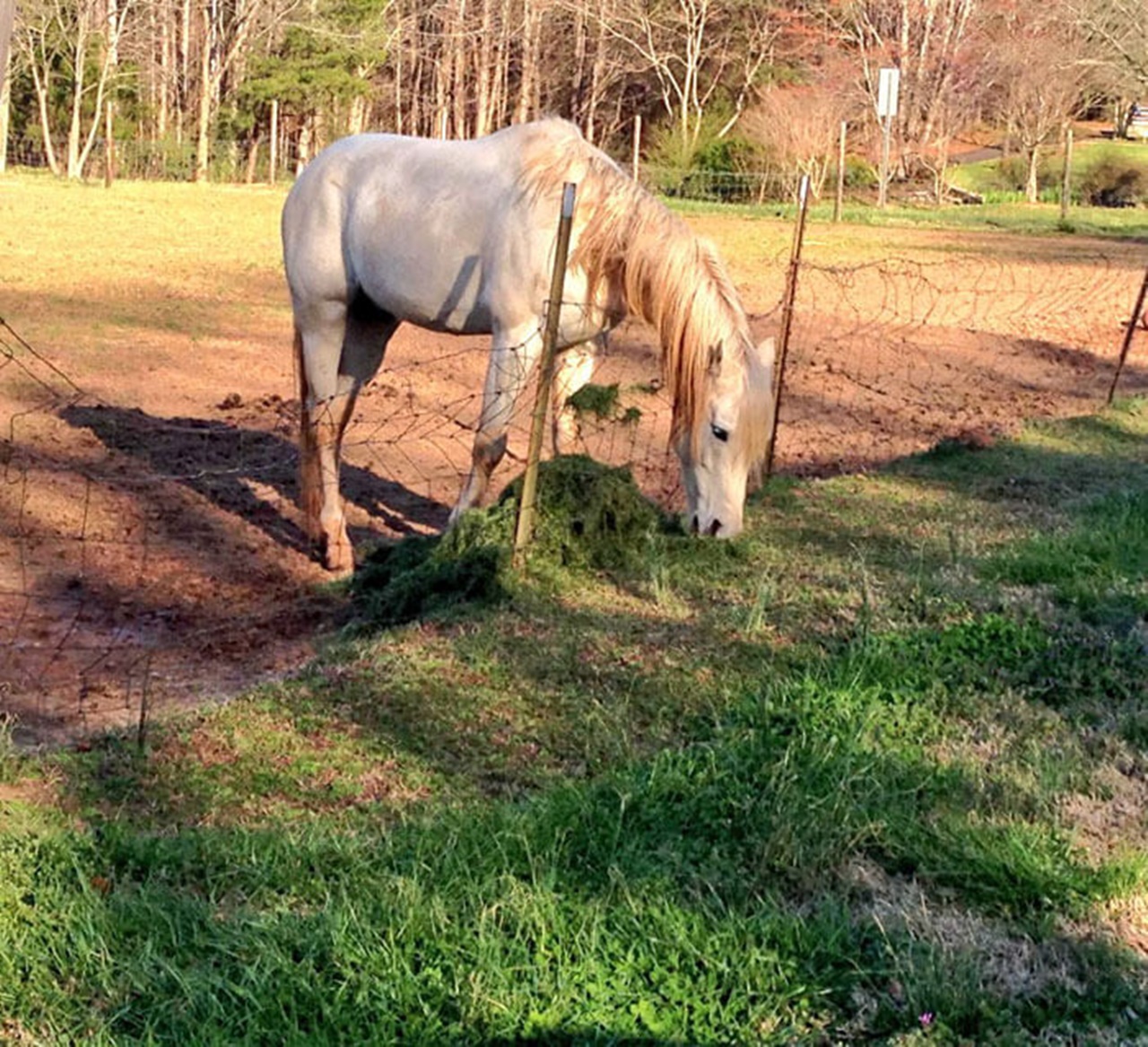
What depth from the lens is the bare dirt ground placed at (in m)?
5.52

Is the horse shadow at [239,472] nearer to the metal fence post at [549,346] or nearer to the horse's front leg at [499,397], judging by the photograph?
the horse's front leg at [499,397]

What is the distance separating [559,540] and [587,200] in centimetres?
148

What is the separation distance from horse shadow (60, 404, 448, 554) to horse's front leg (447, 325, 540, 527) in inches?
37.0

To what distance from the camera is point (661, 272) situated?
584 cm

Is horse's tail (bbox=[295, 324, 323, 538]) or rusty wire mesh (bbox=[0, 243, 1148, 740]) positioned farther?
horse's tail (bbox=[295, 324, 323, 538])

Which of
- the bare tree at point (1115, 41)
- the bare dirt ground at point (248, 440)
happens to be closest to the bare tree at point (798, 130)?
the bare tree at point (1115, 41)

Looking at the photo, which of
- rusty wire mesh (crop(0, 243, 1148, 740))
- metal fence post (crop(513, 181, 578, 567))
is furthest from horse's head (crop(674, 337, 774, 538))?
rusty wire mesh (crop(0, 243, 1148, 740))

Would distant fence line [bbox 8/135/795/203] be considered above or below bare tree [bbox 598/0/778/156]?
below

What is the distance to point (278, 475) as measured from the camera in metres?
8.16

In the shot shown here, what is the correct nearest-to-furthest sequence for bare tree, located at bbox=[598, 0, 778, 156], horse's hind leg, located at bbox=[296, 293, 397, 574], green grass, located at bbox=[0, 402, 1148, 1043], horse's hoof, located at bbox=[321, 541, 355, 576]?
green grass, located at bbox=[0, 402, 1148, 1043], horse's hoof, located at bbox=[321, 541, 355, 576], horse's hind leg, located at bbox=[296, 293, 397, 574], bare tree, located at bbox=[598, 0, 778, 156]

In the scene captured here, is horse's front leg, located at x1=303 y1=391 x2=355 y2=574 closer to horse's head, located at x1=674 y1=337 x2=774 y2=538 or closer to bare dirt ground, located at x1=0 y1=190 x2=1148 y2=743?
bare dirt ground, located at x1=0 y1=190 x2=1148 y2=743

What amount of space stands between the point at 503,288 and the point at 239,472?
1569 millimetres

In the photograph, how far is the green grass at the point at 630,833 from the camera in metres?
2.69

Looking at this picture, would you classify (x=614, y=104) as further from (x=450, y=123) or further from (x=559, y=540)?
(x=559, y=540)
